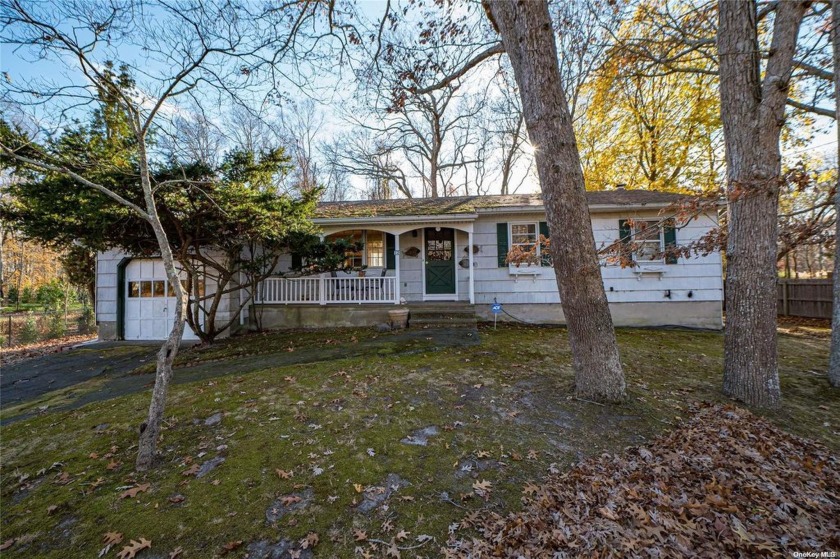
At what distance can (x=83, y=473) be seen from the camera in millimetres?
3158

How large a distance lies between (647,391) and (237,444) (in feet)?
16.6

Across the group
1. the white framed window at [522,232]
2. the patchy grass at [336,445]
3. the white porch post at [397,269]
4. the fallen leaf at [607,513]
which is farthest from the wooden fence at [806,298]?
the fallen leaf at [607,513]

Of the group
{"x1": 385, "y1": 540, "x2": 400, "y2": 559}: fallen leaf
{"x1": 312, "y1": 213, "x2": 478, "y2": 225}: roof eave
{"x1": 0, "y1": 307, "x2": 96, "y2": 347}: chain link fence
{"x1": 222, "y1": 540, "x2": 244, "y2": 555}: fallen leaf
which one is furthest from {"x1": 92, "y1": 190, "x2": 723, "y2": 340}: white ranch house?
{"x1": 222, "y1": 540, "x2": 244, "y2": 555}: fallen leaf

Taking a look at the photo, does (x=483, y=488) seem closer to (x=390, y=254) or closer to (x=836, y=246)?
(x=836, y=246)

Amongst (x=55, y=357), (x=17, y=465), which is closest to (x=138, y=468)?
(x=17, y=465)

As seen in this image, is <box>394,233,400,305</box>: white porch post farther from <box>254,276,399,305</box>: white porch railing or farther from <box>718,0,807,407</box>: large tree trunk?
<box>718,0,807,407</box>: large tree trunk

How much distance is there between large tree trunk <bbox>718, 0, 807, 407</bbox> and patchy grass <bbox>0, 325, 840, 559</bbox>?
535mm

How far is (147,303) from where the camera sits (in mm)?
10008

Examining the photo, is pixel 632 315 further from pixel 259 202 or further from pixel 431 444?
pixel 259 202

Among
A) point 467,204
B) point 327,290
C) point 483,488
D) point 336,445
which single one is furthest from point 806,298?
point 336,445

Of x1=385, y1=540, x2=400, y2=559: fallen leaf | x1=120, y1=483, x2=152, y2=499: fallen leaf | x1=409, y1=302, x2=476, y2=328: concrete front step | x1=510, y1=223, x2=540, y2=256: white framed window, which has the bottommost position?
x1=385, y1=540, x2=400, y2=559: fallen leaf

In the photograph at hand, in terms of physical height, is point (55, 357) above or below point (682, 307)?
below

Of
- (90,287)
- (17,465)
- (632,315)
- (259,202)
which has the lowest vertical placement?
(17,465)

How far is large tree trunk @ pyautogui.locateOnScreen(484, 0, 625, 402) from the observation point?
3.97 m
